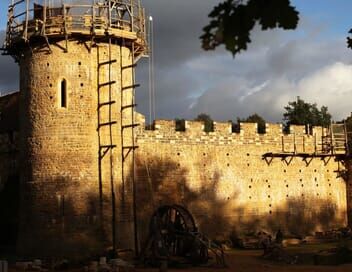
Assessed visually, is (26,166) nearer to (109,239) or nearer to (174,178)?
(109,239)

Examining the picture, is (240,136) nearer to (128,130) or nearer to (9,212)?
(128,130)

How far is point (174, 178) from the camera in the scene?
24.5 meters

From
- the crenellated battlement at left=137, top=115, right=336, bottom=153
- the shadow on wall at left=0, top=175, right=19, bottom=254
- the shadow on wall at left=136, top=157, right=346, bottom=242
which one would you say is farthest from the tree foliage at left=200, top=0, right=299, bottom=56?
the shadow on wall at left=0, top=175, right=19, bottom=254

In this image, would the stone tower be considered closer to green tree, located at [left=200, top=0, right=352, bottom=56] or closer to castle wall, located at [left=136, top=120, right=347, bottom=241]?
castle wall, located at [left=136, top=120, right=347, bottom=241]

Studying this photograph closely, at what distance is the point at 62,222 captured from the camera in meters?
20.5

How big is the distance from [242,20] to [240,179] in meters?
23.2

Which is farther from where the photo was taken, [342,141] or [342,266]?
[342,141]

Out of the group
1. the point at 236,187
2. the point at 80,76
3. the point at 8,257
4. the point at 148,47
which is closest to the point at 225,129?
the point at 236,187

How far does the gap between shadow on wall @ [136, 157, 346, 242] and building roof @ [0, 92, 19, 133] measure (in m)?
6.44

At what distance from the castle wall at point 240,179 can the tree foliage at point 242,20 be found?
20356mm

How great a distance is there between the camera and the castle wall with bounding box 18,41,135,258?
2055 cm

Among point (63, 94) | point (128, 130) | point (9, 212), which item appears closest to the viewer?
point (63, 94)

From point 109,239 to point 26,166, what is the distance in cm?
368

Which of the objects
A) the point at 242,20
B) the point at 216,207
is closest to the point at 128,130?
the point at 216,207
